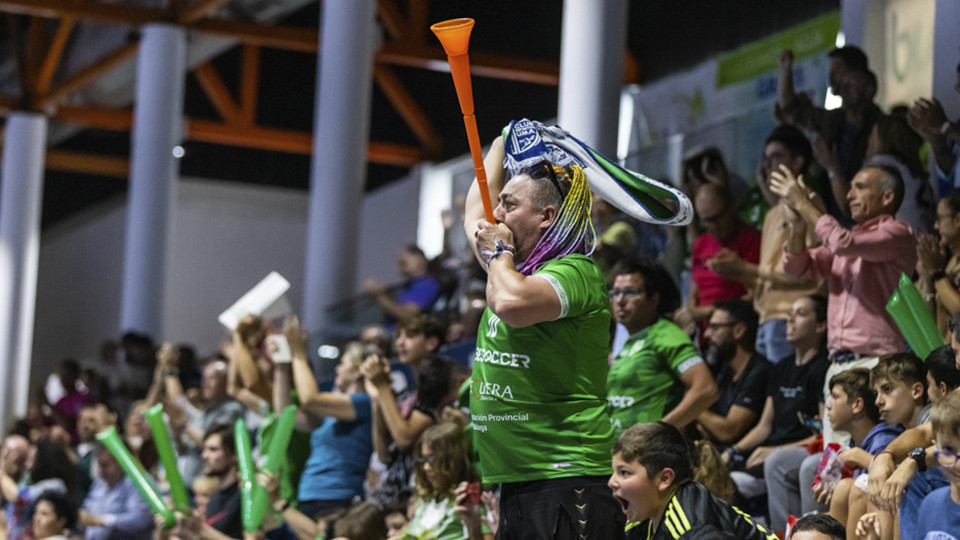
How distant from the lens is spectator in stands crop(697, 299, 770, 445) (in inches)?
216

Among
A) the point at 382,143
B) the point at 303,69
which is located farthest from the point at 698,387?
the point at 303,69

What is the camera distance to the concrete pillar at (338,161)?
11.1 m

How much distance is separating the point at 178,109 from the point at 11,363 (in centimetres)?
419

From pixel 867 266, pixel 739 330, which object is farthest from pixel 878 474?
pixel 739 330

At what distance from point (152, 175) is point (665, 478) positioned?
34.9 ft

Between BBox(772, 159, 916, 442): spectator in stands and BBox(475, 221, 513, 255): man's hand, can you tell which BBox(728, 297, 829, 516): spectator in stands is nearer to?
BBox(772, 159, 916, 442): spectator in stands

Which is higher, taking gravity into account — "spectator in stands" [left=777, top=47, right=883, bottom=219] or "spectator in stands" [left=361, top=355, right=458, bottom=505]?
"spectator in stands" [left=777, top=47, right=883, bottom=219]

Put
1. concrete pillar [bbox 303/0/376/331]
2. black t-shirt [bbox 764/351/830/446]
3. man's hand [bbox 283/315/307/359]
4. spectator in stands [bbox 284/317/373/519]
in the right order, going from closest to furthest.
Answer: black t-shirt [bbox 764/351/830/446], spectator in stands [bbox 284/317/373/519], man's hand [bbox 283/315/307/359], concrete pillar [bbox 303/0/376/331]

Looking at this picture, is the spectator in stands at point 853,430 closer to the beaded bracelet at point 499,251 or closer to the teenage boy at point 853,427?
the teenage boy at point 853,427

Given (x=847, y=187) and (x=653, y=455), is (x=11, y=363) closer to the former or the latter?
(x=847, y=187)

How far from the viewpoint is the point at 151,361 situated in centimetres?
1156

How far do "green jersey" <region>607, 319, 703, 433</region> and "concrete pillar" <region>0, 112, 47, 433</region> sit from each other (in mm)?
12107

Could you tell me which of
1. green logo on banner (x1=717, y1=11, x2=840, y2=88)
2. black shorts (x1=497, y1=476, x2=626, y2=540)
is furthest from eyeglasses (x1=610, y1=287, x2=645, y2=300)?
green logo on banner (x1=717, y1=11, x2=840, y2=88)

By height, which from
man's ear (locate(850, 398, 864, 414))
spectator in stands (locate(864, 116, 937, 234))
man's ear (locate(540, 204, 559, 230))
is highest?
spectator in stands (locate(864, 116, 937, 234))
